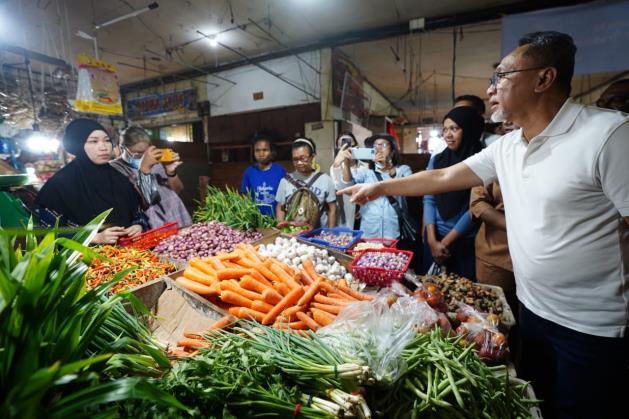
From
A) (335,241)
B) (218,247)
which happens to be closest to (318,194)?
(335,241)

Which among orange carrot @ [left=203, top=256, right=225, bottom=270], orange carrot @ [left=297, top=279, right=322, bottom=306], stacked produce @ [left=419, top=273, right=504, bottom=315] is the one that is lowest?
stacked produce @ [left=419, top=273, right=504, bottom=315]

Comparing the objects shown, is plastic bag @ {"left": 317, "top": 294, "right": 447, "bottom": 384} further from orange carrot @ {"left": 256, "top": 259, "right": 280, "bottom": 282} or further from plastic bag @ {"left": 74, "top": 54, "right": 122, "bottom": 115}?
plastic bag @ {"left": 74, "top": 54, "right": 122, "bottom": 115}

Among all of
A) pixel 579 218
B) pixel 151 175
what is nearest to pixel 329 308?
pixel 579 218

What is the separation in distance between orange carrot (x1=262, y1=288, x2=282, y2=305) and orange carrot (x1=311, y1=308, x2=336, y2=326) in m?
0.28

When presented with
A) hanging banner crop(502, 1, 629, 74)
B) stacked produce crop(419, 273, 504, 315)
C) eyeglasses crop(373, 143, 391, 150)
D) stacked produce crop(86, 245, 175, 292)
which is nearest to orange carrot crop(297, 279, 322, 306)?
stacked produce crop(419, 273, 504, 315)

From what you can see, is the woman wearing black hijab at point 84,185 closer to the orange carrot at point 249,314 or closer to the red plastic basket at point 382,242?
the orange carrot at point 249,314

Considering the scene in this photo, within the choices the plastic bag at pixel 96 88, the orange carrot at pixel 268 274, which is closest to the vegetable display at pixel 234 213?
the orange carrot at pixel 268 274

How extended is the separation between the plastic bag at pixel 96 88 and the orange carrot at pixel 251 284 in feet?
13.7

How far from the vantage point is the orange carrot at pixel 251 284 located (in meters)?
2.02

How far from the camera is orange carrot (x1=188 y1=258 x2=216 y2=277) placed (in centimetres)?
221

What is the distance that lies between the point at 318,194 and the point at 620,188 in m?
3.10

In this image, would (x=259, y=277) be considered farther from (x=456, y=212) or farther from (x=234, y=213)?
(x=456, y=212)

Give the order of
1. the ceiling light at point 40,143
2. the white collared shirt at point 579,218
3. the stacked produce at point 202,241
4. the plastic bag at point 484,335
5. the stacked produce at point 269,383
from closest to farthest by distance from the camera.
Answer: the stacked produce at point 269,383
the white collared shirt at point 579,218
the plastic bag at point 484,335
the stacked produce at point 202,241
the ceiling light at point 40,143

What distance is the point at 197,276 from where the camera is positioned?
2.14 m
